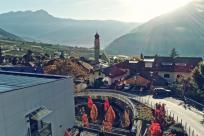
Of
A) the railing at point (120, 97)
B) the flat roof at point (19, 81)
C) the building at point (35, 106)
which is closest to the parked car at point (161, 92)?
the railing at point (120, 97)

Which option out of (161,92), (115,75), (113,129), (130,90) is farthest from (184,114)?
(115,75)

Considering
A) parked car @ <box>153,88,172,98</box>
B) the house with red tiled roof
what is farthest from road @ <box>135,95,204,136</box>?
the house with red tiled roof

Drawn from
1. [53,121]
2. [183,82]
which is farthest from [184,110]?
[53,121]

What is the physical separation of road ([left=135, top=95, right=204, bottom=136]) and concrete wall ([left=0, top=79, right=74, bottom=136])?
18.2 m

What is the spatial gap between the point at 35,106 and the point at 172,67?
2063 inches

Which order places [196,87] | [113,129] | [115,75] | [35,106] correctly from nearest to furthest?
[35,106] < [113,129] < [196,87] < [115,75]

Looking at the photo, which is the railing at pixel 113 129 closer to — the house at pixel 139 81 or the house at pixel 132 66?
the house at pixel 139 81

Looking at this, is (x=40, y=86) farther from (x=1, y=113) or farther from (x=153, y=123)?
(x=153, y=123)

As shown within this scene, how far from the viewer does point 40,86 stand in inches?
1353

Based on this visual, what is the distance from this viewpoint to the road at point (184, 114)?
3942 centimetres

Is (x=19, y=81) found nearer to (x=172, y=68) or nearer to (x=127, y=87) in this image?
(x=127, y=87)

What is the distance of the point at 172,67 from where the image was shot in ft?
253

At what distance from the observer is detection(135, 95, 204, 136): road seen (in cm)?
3942

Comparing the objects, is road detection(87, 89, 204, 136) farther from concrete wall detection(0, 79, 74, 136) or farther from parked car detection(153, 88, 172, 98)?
concrete wall detection(0, 79, 74, 136)
